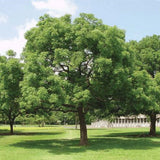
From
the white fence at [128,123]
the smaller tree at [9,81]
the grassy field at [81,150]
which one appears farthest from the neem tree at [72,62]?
the white fence at [128,123]

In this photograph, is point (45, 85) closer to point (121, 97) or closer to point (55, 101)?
point (55, 101)

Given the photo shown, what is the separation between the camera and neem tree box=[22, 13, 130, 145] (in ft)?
68.8

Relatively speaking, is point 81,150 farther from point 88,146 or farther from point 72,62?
point 72,62

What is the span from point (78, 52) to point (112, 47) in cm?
303

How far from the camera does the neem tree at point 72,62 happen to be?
68.8ft

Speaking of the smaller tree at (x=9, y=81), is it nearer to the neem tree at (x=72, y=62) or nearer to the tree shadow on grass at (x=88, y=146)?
the neem tree at (x=72, y=62)

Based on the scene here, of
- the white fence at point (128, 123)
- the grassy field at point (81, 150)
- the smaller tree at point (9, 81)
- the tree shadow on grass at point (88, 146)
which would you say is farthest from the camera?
the white fence at point (128, 123)

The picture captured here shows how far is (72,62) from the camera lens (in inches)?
889

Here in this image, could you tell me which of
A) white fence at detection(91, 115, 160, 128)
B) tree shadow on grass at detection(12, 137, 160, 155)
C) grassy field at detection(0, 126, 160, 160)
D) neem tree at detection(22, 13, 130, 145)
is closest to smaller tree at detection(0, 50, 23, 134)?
neem tree at detection(22, 13, 130, 145)

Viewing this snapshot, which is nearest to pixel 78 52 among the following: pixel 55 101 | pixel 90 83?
pixel 90 83

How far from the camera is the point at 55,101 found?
2003cm

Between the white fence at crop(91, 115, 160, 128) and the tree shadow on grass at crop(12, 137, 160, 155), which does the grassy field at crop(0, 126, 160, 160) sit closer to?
the tree shadow on grass at crop(12, 137, 160, 155)

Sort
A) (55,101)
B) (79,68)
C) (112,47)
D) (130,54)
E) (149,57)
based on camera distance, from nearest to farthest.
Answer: (55,101) < (112,47) < (79,68) < (130,54) < (149,57)

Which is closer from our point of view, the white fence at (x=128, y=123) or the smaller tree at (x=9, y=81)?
the smaller tree at (x=9, y=81)
